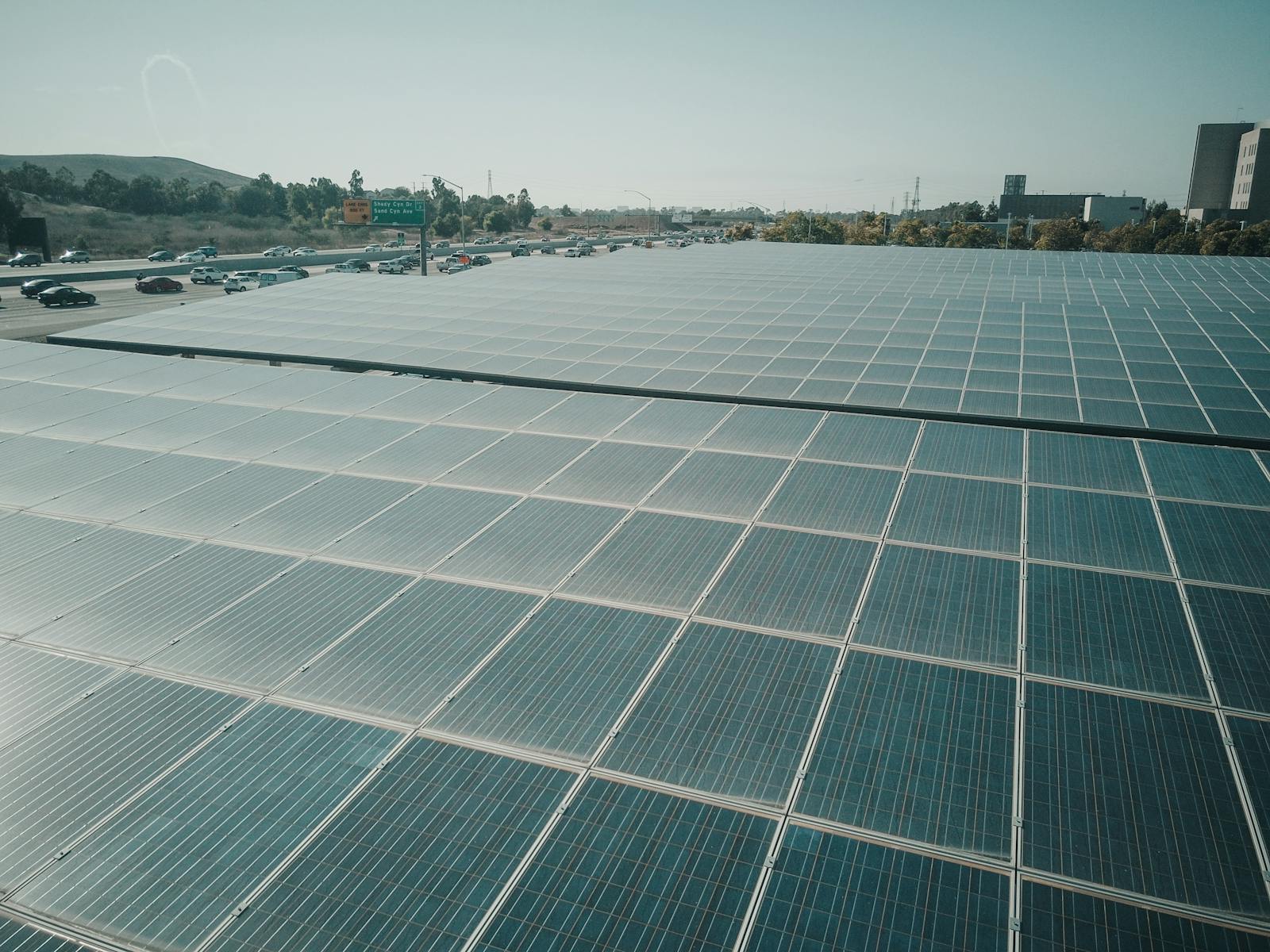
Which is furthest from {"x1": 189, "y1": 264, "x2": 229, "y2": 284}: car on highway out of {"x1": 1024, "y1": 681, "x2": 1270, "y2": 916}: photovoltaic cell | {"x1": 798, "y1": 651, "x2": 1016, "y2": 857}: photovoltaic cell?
{"x1": 1024, "y1": 681, "x2": 1270, "y2": 916}: photovoltaic cell

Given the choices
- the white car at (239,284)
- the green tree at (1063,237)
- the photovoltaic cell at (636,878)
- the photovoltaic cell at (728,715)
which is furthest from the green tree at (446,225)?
the photovoltaic cell at (636,878)

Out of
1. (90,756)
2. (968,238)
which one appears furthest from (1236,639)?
(968,238)

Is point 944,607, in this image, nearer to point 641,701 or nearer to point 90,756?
point 641,701

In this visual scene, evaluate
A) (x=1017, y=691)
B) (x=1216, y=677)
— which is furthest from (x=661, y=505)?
(x=1216, y=677)

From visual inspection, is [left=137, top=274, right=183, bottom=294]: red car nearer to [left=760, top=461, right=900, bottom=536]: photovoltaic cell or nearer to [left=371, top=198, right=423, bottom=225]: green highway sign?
[left=371, top=198, right=423, bottom=225]: green highway sign

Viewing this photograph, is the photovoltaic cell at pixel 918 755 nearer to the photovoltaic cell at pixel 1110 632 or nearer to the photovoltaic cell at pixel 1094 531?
the photovoltaic cell at pixel 1110 632
